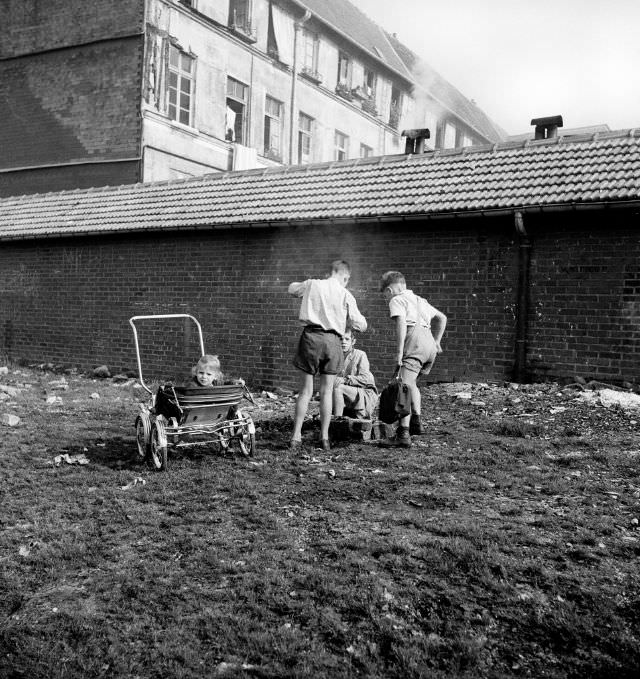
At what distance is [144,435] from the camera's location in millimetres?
6457

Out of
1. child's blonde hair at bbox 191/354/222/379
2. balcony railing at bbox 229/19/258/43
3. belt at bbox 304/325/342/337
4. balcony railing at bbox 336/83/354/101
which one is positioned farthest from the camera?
balcony railing at bbox 336/83/354/101

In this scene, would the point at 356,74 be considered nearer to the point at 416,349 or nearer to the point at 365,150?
the point at 365,150

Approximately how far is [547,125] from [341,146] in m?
19.8

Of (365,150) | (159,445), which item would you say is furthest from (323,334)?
(365,150)

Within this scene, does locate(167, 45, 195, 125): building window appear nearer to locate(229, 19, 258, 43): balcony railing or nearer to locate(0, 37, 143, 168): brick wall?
locate(0, 37, 143, 168): brick wall

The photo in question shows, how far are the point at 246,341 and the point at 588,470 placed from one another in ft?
23.8

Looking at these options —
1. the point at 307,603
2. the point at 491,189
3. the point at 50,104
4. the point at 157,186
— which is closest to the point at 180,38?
the point at 50,104

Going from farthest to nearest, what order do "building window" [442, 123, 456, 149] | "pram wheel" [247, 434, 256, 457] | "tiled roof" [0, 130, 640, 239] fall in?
"building window" [442, 123, 456, 149] < "tiled roof" [0, 130, 640, 239] < "pram wheel" [247, 434, 256, 457]

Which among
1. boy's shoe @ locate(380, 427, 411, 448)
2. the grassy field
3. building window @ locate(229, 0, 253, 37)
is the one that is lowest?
the grassy field

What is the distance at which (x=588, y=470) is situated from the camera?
6.18 meters

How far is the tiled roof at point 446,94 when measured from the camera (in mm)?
39469

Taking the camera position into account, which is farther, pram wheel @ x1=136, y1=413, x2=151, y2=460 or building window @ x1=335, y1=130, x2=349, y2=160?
building window @ x1=335, y1=130, x2=349, y2=160

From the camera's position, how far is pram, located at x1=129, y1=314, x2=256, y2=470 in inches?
249

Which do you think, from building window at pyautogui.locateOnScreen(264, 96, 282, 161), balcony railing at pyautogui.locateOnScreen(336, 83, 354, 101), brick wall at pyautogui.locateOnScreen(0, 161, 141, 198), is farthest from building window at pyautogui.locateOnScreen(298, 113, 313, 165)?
brick wall at pyautogui.locateOnScreen(0, 161, 141, 198)
